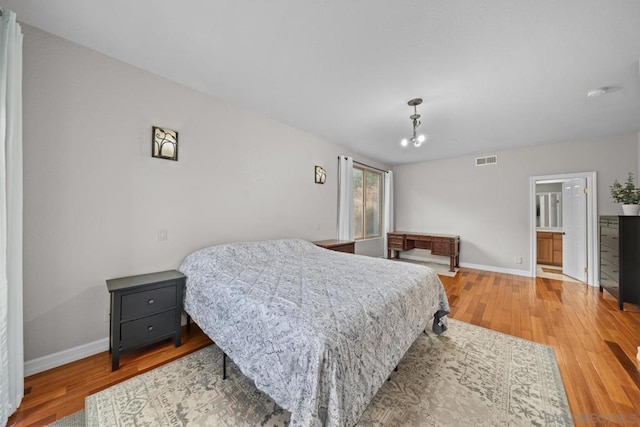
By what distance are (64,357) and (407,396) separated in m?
2.62

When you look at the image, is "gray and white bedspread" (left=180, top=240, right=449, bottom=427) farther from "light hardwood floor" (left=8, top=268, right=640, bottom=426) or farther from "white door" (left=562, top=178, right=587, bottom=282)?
"white door" (left=562, top=178, right=587, bottom=282)

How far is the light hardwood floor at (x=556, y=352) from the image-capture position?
1.45m

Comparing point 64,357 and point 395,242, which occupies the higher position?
point 395,242

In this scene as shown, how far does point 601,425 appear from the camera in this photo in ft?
4.35

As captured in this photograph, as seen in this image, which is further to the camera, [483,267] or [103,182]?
[483,267]

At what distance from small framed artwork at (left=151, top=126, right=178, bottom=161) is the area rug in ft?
6.12

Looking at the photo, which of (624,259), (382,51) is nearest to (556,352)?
(624,259)

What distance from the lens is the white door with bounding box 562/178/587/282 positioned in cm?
401

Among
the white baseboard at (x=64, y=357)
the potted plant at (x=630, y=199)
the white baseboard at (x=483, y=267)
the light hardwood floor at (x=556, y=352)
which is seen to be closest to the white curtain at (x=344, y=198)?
the light hardwood floor at (x=556, y=352)

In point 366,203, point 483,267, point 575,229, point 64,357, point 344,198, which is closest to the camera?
point 64,357

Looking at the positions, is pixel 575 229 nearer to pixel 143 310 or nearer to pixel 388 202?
pixel 388 202

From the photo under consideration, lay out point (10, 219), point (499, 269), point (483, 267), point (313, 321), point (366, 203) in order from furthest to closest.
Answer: point (366, 203) < point (483, 267) < point (499, 269) < point (10, 219) < point (313, 321)

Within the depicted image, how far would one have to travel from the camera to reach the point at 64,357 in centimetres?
186

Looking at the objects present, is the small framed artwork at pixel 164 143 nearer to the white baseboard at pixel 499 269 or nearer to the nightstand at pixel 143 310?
the nightstand at pixel 143 310
